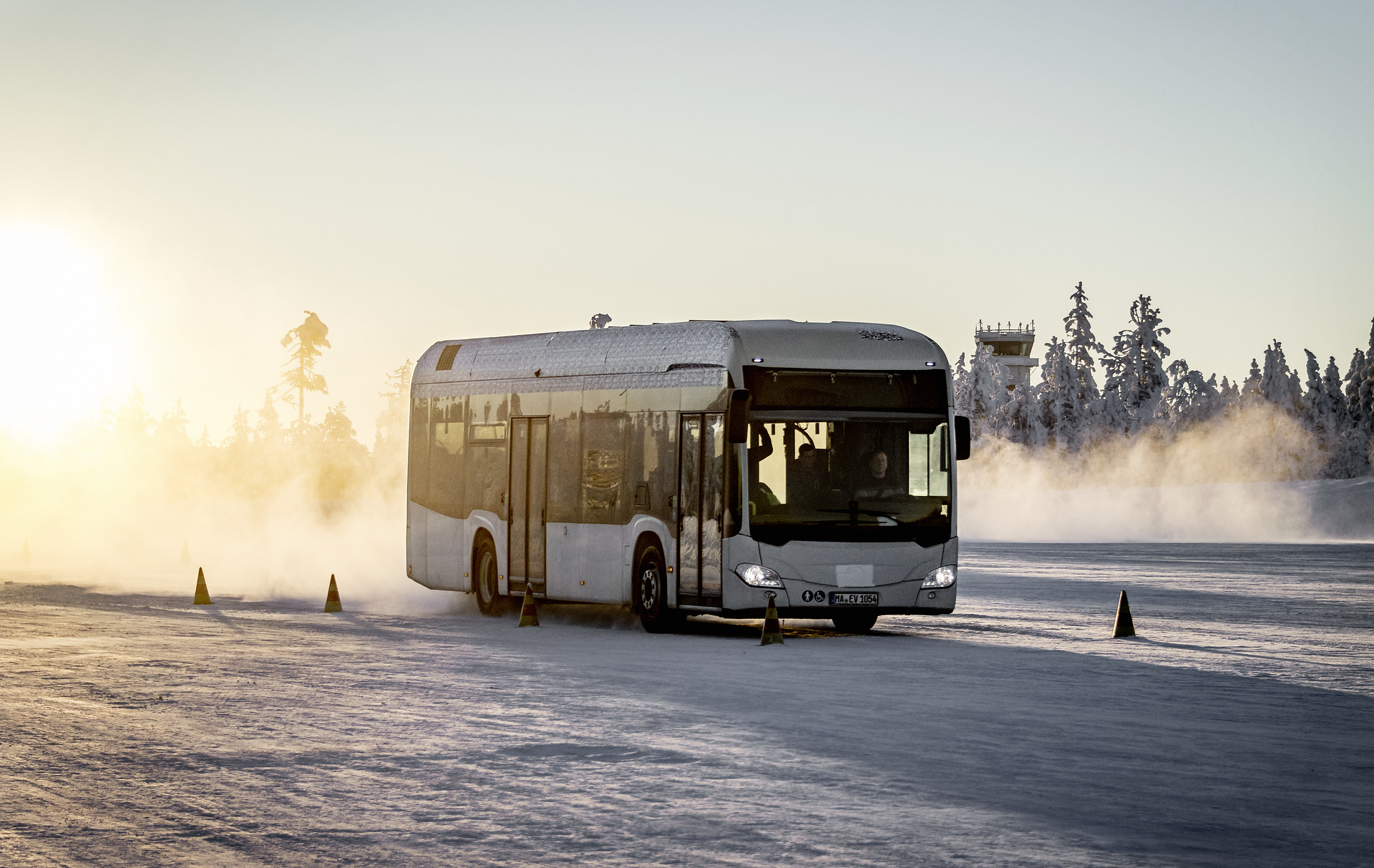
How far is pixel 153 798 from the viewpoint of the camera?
941cm

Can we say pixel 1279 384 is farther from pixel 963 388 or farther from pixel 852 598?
pixel 852 598

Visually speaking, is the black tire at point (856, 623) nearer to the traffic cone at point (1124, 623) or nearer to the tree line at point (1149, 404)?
the traffic cone at point (1124, 623)

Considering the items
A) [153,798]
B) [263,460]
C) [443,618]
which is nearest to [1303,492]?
[443,618]

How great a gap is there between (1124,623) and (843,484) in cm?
376

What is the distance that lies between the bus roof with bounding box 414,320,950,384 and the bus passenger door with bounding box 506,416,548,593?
88 cm

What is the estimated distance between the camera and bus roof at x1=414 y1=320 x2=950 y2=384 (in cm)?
2017

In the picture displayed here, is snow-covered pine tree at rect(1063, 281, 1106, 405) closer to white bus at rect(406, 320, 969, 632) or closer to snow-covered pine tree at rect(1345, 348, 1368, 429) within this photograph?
snow-covered pine tree at rect(1345, 348, 1368, 429)

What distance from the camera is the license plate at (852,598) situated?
779 inches

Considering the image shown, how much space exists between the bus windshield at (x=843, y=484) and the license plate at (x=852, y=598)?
0.64m

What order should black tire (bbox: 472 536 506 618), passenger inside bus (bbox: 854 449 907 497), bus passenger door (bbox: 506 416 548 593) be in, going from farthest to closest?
black tire (bbox: 472 536 506 618) < bus passenger door (bbox: 506 416 548 593) < passenger inside bus (bbox: 854 449 907 497)

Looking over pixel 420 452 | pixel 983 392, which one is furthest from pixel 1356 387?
pixel 420 452

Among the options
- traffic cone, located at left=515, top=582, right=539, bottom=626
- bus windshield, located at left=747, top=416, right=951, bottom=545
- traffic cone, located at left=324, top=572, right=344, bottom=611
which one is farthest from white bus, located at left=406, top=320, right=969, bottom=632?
traffic cone, located at left=324, top=572, right=344, bottom=611

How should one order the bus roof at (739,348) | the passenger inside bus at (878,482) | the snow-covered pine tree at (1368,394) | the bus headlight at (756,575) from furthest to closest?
the snow-covered pine tree at (1368,394), the bus roof at (739,348), the passenger inside bus at (878,482), the bus headlight at (756,575)

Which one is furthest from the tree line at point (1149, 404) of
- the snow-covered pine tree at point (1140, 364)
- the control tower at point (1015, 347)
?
the control tower at point (1015, 347)
